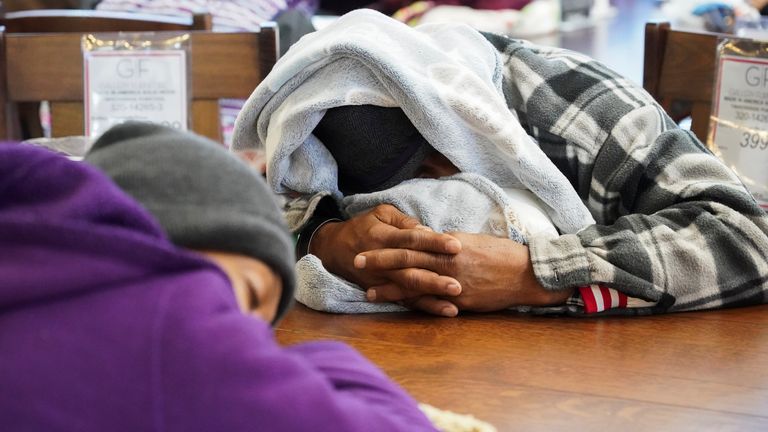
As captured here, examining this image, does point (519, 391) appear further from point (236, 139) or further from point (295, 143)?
point (236, 139)

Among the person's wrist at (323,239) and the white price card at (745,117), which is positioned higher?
the white price card at (745,117)

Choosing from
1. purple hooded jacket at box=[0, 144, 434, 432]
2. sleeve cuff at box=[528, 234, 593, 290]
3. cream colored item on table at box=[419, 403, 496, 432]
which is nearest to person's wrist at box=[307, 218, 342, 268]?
sleeve cuff at box=[528, 234, 593, 290]

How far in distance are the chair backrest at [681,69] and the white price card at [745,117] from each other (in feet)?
0.31

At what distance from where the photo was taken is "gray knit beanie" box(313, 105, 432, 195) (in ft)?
3.48

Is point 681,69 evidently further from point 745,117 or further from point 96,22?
point 96,22

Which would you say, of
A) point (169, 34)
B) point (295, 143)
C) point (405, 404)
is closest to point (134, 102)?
point (169, 34)

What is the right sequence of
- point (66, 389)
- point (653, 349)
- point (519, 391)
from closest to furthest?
point (66, 389)
point (519, 391)
point (653, 349)

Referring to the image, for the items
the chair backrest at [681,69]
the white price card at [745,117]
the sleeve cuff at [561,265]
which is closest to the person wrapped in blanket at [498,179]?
the sleeve cuff at [561,265]

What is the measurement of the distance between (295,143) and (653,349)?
1.45 ft

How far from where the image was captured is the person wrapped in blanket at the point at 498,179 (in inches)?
40.4

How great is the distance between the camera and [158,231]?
0.47 meters

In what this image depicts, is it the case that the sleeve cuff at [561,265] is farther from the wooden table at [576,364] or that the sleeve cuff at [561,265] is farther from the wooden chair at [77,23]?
the wooden chair at [77,23]

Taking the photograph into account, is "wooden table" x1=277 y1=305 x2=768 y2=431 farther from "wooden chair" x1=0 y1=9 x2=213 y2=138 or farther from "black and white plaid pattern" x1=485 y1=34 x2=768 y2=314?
"wooden chair" x1=0 y1=9 x2=213 y2=138

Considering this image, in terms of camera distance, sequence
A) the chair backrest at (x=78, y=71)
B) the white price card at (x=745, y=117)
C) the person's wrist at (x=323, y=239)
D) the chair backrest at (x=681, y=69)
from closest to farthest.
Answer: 1. the person's wrist at (x=323, y=239)
2. the white price card at (x=745, y=117)
3. the chair backrest at (x=681, y=69)
4. the chair backrest at (x=78, y=71)
